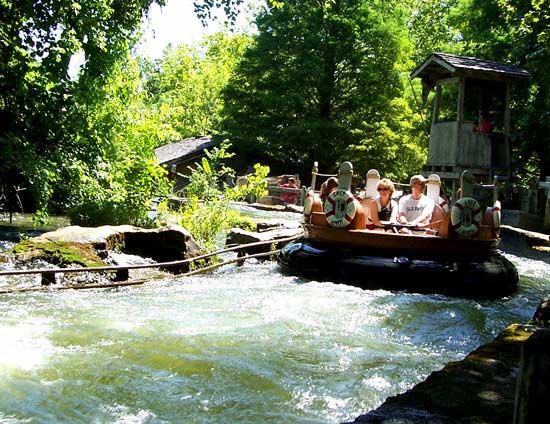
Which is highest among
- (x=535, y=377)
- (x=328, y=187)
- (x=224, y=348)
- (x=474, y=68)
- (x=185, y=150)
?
(x=474, y=68)

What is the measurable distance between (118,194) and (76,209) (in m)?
1.37

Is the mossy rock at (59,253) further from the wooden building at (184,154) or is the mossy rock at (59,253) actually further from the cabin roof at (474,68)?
the wooden building at (184,154)

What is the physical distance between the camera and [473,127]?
1848cm

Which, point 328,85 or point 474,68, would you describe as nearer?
point 474,68

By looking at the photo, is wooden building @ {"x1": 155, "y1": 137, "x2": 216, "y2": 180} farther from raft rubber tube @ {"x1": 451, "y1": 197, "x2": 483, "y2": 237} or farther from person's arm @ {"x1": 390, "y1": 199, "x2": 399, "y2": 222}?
raft rubber tube @ {"x1": 451, "y1": 197, "x2": 483, "y2": 237}

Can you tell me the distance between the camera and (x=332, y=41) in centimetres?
3142

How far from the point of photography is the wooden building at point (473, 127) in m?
18.1

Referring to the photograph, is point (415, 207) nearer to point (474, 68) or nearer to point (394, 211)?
point (394, 211)

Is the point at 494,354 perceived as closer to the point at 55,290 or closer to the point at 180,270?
the point at 55,290

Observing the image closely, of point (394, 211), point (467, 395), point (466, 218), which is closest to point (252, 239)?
point (394, 211)

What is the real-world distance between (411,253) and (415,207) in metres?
1.47

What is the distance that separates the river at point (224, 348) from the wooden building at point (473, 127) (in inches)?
380

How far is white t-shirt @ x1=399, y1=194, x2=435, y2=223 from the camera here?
35.4 feet

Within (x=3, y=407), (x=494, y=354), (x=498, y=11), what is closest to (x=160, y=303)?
(x=3, y=407)
